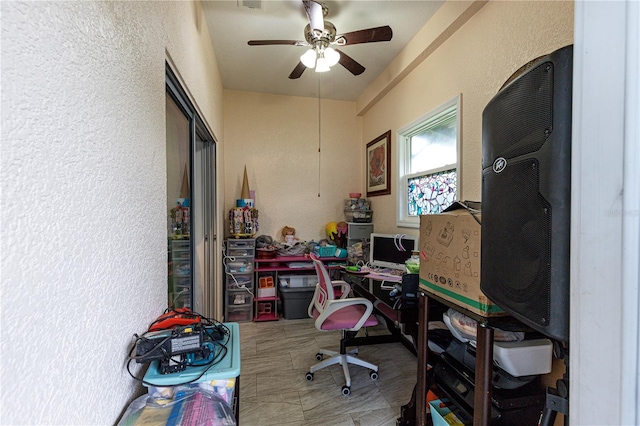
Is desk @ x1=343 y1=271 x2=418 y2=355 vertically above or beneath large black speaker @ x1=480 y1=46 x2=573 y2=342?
beneath

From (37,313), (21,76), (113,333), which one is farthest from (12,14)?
(113,333)

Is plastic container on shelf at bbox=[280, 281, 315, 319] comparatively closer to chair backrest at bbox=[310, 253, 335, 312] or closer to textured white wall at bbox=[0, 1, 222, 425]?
chair backrest at bbox=[310, 253, 335, 312]

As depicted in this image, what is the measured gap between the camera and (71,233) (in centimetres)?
55

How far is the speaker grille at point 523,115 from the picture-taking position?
56cm

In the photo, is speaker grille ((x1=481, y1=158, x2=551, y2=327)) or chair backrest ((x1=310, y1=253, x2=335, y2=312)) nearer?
speaker grille ((x1=481, y1=158, x2=551, y2=327))

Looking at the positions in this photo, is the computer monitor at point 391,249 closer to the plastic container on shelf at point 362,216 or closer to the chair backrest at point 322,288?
the plastic container on shelf at point 362,216

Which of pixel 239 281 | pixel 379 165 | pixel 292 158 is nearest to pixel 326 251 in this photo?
pixel 239 281

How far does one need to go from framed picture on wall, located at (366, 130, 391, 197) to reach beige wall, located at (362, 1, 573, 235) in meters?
0.40

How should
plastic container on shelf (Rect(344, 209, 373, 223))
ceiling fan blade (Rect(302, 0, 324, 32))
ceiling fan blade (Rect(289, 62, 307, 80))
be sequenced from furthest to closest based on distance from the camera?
plastic container on shelf (Rect(344, 209, 373, 223)) < ceiling fan blade (Rect(289, 62, 307, 80)) < ceiling fan blade (Rect(302, 0, 324, 32))

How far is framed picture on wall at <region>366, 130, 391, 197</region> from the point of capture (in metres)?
3.04

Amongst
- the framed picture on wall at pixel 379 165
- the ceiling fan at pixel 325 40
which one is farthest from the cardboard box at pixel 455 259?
the framed picture on wall at pixel 379 165

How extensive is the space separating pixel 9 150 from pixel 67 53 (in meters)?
0.27

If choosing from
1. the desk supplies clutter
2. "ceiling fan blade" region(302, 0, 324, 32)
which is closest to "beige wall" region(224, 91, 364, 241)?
"ceiling fan blade" region(302, 0, 324, 32)

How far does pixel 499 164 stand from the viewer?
28.4 inches
